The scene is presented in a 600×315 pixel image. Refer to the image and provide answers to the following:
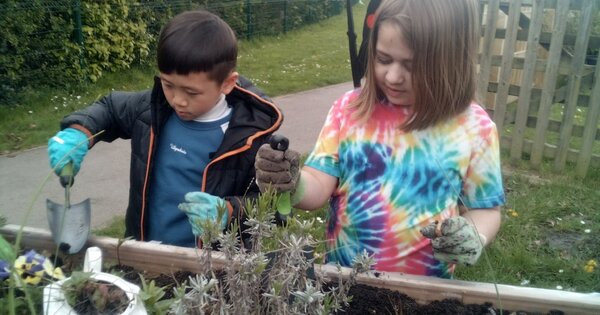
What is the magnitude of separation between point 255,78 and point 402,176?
271 inches

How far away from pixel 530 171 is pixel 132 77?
17.3 feet

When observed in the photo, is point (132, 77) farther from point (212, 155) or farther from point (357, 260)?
point (357, 260)

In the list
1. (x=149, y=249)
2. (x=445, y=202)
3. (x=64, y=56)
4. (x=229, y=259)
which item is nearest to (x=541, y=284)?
(x=445, y=202)

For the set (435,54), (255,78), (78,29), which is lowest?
(255,78)

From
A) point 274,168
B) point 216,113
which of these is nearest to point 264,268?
point 274,168

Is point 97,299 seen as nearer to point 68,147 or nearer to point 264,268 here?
point 264,268

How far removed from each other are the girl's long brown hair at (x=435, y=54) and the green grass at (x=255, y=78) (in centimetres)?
239

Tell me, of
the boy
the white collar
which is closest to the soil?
the boy

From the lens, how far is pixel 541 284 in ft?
10.3

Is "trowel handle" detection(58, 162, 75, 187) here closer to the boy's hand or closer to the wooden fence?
the boy's hand

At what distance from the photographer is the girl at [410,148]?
1.53 m

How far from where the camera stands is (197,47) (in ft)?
6.21

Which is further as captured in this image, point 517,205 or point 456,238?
point 517,205

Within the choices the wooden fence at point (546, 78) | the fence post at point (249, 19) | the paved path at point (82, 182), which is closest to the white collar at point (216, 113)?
the paved path at point (82, 182)
